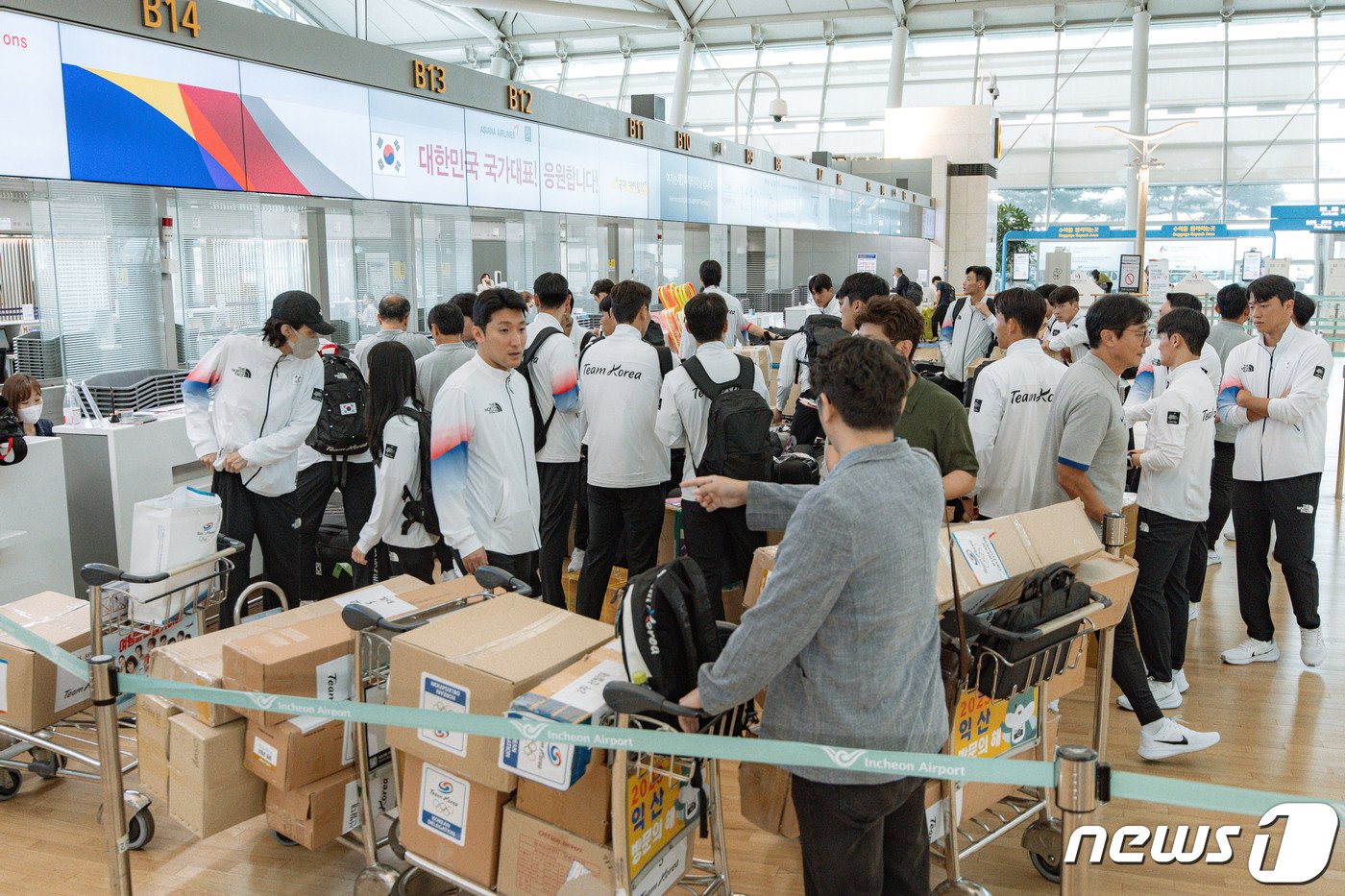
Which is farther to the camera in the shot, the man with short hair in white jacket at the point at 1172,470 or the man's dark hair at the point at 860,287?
the man's dark hair at the point at 860,287

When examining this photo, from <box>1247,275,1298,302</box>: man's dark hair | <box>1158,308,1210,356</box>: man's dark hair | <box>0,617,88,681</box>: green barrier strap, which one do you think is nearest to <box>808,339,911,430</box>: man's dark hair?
<box>0,617,88,681</box>: green barrier strap

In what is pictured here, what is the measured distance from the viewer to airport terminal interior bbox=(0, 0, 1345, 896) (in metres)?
2.20

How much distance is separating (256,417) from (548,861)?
2.81 m

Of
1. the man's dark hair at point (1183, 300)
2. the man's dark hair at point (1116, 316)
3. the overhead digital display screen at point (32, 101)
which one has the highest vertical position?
the overhead digital display screen at point (32, 101)

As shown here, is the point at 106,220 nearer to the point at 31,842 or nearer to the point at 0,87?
the point at 0,87

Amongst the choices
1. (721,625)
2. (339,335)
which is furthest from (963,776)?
(339,335)

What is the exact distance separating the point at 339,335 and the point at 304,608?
134 inches

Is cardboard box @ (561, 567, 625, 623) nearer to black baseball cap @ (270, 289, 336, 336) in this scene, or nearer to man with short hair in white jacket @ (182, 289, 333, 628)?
man with short hair in white jacket @ (182, 289, 333, 628)

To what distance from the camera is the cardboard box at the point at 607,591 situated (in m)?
5.36

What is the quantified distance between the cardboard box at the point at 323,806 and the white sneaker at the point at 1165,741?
2842mm

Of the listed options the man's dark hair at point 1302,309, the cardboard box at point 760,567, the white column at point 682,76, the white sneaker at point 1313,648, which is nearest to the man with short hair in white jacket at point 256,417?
the cardboard box at point 760,567

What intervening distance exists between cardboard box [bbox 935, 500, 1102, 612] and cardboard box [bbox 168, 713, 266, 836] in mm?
2043

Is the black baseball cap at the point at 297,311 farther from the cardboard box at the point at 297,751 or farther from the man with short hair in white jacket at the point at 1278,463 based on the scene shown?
the man with short hair in white jacket at the point at 1278,463

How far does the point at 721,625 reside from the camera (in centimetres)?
271
